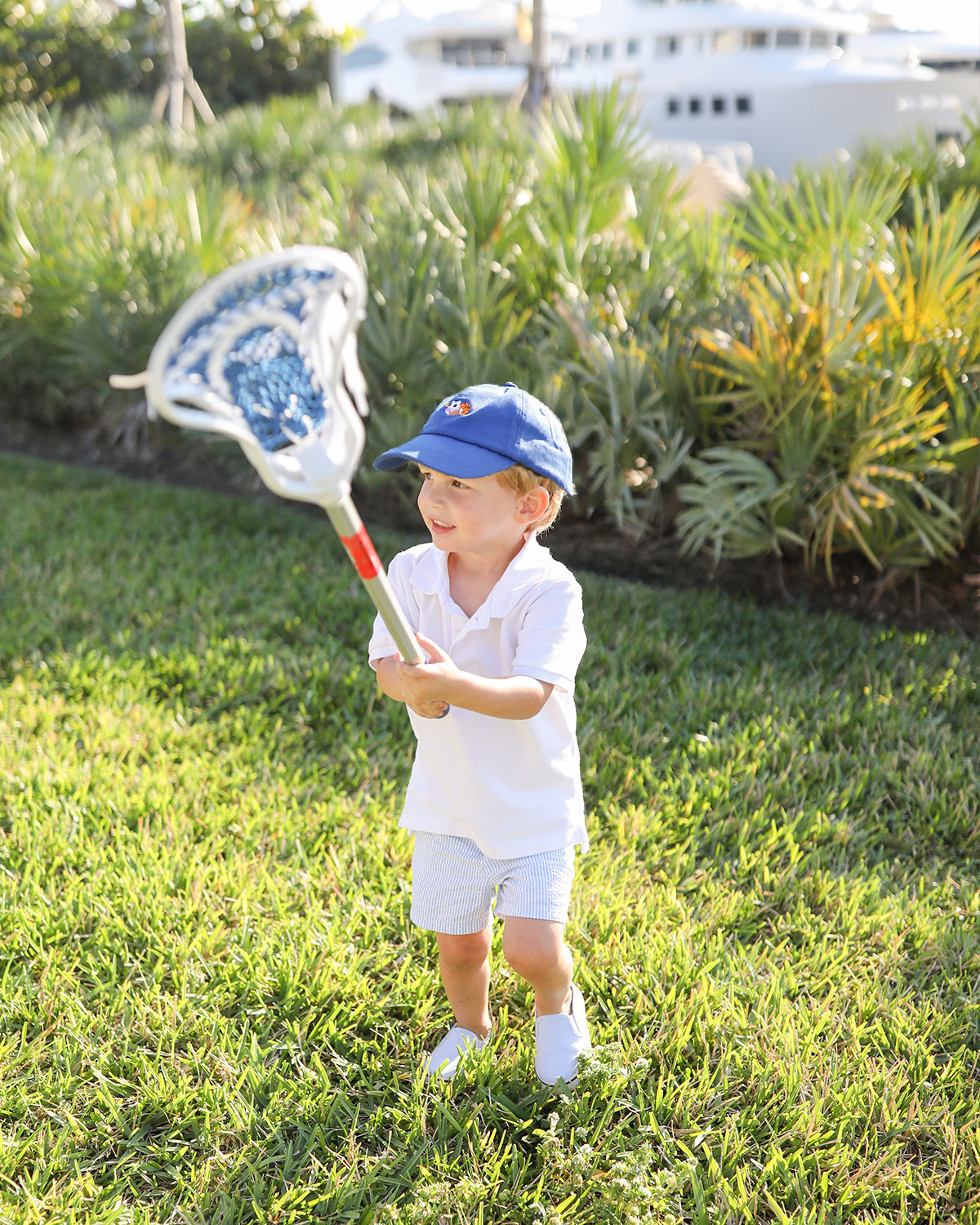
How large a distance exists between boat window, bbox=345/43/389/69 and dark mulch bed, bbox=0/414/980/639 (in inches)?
1185

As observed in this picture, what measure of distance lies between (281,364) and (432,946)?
148 centimetres

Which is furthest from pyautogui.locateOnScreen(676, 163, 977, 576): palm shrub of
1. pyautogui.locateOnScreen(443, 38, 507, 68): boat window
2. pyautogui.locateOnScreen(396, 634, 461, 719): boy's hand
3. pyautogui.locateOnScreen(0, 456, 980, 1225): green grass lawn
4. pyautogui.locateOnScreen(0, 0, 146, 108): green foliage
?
pyautogui.locateOnScreen(443, 38, 507, 68): boat window

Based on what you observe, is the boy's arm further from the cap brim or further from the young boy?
the cap brim

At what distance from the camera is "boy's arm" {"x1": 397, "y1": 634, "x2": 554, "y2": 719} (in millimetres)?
1514

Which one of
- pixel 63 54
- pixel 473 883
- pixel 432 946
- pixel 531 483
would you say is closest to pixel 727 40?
pixel 63 54

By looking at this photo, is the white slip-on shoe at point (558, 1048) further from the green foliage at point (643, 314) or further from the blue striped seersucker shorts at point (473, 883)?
the green foliage at point (643, 314)

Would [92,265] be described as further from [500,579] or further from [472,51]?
[472,51]

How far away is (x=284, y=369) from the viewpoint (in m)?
1.32

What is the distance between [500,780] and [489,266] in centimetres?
343

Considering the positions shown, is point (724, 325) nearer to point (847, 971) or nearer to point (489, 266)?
point (489, 266)

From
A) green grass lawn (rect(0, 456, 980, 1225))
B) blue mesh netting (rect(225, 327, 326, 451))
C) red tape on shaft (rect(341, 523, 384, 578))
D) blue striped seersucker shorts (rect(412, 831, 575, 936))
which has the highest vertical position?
blue mesh netting (rect(225, 327, 326, 451))

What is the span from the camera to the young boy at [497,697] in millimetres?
1664

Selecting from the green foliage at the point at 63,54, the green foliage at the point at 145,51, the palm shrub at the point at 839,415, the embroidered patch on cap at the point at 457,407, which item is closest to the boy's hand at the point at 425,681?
the embroidered patch on cap at the point at 457,407

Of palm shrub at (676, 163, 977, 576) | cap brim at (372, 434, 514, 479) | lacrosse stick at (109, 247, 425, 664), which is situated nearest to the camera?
lacrosse stick at (109, 247, 425, 664)
